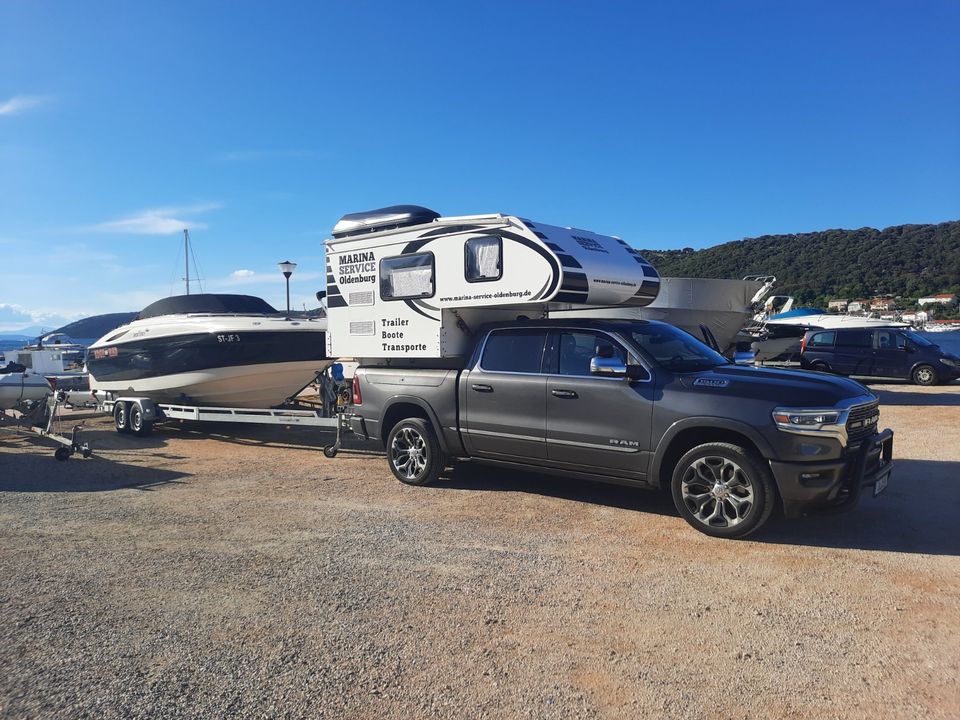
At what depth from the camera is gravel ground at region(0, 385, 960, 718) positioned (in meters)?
3.34

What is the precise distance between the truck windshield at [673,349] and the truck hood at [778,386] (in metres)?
0.27

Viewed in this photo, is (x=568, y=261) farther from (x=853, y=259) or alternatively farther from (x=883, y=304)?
(x=853, y=259)

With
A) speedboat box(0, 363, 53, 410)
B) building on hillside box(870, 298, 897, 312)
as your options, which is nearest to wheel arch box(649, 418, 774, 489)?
speedboat box(0, 363, 53, 410)

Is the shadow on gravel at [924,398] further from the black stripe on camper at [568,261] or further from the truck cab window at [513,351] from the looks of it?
the truck cab window at [513,351]

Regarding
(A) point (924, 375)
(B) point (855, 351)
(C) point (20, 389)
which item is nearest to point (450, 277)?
(C) point (20, 389)

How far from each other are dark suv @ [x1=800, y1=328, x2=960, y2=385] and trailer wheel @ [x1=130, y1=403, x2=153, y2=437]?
55.5ft

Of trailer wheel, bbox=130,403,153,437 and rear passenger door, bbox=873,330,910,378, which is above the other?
rear passenger door, bbox=873,330,910,378

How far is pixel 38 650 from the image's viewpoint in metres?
3.81

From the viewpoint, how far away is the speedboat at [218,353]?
11531mm

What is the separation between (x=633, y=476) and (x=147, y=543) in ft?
13.1

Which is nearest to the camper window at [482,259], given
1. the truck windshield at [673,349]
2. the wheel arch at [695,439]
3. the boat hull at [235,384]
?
the truck windshield at [673,349]

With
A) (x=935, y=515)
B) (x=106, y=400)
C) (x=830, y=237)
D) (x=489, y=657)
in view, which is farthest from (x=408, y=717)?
(x=830, y=237)

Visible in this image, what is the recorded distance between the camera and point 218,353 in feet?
37.7

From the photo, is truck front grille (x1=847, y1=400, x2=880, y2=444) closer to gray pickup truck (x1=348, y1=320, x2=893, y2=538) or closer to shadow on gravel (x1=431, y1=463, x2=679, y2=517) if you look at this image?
gray pickup truck (x1=348, y1=320, x2=893, y2=538)
